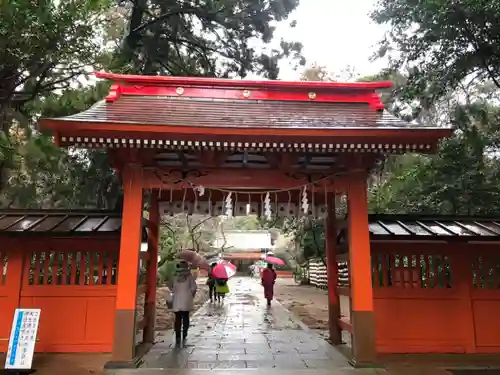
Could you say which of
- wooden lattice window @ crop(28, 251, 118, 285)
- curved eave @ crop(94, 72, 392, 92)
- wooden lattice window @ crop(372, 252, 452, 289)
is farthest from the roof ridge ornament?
wooden lattice window @ crop(372, 252, 452, 289)

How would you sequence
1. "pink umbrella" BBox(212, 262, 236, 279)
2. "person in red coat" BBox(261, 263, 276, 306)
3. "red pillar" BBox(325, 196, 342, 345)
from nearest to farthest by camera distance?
"red pillar" BBox(325, 196, 342, 345), "person in red coat" BBox(261, 263, 276, 306), "pink umbrella" BBox(212, 262, 236, 279)

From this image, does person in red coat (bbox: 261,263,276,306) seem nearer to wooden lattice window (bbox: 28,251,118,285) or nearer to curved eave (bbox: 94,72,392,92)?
wooden lattice window (bbox: 28,251,118,285)

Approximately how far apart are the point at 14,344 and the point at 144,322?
109 inches

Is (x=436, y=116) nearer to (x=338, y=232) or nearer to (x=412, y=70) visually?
(x=412, y=70)

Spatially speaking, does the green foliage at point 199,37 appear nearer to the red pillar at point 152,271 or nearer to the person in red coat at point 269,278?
the red pillar at point 152,271

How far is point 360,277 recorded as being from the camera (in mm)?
7117

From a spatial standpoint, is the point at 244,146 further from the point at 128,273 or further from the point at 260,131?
the point at 128,273

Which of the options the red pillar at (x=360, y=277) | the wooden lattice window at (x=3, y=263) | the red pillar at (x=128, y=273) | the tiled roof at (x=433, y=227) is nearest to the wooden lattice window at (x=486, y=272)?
the tiled roof at (x=433, y=227)

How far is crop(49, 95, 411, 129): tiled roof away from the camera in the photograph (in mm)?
6801

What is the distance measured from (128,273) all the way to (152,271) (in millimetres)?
2271

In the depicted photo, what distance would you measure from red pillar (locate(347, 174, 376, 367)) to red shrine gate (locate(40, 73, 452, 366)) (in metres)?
0.02

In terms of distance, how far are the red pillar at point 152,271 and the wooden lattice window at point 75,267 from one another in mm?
980

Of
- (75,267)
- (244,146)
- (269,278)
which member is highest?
(244,146)

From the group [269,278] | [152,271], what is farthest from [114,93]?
[269,278]
